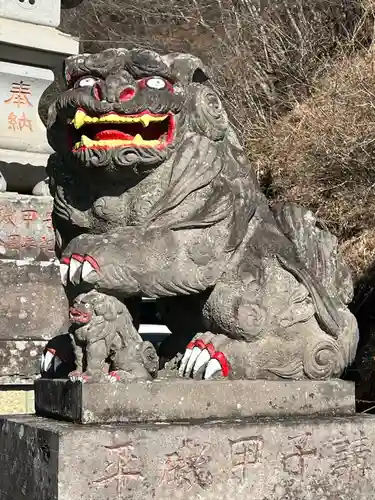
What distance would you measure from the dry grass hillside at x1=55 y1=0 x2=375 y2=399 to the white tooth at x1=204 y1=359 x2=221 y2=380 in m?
3.19

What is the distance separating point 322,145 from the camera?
726 centimetres

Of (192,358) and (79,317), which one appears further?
(192,358)

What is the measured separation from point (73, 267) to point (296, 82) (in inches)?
263

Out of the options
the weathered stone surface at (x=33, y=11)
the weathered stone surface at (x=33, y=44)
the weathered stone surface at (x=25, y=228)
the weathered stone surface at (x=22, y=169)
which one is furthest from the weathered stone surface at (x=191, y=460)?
the weathered stone surface at (x=33, y=11)

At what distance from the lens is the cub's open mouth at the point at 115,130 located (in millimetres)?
2879

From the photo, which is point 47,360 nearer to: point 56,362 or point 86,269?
point 56,362

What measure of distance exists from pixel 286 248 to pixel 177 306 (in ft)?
1.56

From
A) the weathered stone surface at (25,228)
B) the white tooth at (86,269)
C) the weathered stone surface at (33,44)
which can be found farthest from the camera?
the weathered stone surface at (33,44)

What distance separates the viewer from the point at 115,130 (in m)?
2.90

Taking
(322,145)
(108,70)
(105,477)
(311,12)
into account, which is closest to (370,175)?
(322,145)

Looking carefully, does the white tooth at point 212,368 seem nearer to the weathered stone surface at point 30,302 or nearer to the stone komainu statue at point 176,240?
the stone komainu statue at point 176,240

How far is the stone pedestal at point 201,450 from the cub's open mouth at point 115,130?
826 mm

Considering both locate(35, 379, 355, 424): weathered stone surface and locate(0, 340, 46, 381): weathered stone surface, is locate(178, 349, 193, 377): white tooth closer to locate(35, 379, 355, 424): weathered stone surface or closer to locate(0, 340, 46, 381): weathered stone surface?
locate(35, 379, 355, 424): weathered stone surface

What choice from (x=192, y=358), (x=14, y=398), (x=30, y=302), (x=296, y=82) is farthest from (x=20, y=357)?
(x=296, y=82)
